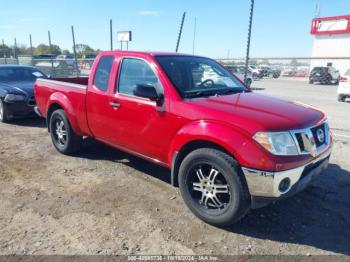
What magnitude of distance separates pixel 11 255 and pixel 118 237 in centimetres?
96

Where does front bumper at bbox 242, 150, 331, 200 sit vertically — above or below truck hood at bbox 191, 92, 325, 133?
below

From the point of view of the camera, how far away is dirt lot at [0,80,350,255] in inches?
127

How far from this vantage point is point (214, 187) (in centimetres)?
358

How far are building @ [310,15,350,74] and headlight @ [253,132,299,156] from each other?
36178 millimetres

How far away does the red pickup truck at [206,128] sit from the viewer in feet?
10.6

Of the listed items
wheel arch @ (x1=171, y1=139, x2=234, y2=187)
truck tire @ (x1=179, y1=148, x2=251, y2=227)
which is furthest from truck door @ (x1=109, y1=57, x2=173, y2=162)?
truck tire @ (x1=179, y1=148, x2=251, y2=227)

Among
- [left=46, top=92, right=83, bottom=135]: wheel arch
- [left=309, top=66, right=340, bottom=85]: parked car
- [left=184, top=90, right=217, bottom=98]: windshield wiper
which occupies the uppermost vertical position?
[left=184, top=90, right=217, bottom=98]: windshield wiper

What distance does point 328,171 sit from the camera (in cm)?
524

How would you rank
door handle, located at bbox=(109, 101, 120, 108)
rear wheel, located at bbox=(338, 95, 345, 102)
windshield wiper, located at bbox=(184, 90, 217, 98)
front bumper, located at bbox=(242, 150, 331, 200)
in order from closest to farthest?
front bumper, located at bbox=(242, 150, 331, 200) < windshield wiper, located at bbox=(184, 90, 217, 98) < door handle, located at bbox=(109, 101, 120, 108) < rear wheel, located at bbox=(338, 95, 345, 102)

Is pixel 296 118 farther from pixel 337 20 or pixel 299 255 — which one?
pixel 337 20

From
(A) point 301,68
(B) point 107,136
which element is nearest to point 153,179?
(B) point 107,136

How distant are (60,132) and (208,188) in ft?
11.0

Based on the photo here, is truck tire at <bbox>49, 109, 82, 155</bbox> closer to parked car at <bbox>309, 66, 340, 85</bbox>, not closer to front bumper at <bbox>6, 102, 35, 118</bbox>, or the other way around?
front bumper at <bbox>6, 102, 35, 118</bbox>

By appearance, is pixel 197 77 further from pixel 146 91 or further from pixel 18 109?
pixel 18 109
